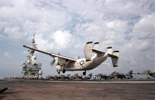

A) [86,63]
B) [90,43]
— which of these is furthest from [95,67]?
[90,43]

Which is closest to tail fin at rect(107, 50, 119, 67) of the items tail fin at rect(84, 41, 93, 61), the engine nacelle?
tail fin at rect(84, 41, 93, 61)

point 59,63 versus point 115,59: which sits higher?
point 115,59

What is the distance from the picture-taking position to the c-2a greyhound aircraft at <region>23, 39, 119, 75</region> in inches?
1117

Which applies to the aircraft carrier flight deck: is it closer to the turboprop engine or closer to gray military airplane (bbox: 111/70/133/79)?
the turboprop engine

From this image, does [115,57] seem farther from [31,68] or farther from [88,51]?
Answer: [31,68]

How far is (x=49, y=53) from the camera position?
38.3m

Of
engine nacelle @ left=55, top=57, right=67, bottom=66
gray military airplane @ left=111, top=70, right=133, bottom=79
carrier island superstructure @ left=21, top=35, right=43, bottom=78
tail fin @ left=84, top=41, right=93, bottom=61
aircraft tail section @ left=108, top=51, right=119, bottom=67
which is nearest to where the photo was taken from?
tail fin @ left=84, top=41, right=93, bottom=61

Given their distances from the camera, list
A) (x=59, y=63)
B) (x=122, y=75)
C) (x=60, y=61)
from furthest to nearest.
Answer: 1. (x=122, y=75)
2. (x=59, y=63)
3. (x=60, y=61)

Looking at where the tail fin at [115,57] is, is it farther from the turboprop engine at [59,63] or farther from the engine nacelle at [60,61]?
the turboprop engine at [59,63]

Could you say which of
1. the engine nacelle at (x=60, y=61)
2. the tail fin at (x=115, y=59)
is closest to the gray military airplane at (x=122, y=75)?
the tail fin at (x=115, y=59)

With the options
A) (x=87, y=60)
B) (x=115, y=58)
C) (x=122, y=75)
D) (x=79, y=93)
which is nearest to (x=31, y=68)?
(x=122, y=75)

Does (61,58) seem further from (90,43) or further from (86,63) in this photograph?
(90,43)

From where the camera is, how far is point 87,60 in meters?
28.2

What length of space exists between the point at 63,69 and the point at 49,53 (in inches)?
267
